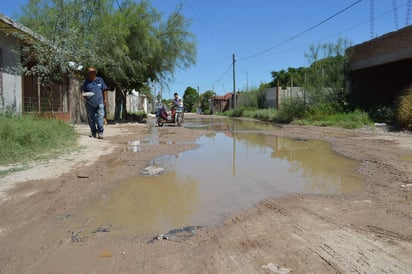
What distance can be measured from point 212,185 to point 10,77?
29.9 ft

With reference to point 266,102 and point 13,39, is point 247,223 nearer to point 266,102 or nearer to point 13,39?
point 13,39

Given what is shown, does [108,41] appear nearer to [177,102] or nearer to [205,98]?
[177,102]

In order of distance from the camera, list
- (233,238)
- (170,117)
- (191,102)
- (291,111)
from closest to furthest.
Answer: (233,238), (170,117), (291,111), (191,102)

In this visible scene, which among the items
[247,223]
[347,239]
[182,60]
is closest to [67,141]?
[247,223]

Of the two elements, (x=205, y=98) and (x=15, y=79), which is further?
(x=205, y=98)

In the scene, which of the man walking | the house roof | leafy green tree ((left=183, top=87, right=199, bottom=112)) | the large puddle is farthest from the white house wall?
leafy green tree ((left=183, top=87, right=199, bottom=112))

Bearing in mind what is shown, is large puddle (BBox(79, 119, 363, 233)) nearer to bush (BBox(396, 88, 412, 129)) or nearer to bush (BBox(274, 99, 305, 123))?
bush (BBox(396, 88, 412, 129))

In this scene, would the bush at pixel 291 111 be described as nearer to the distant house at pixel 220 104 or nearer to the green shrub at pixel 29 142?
the green shrub at pixel 29 142

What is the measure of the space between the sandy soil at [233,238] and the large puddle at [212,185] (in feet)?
0.82

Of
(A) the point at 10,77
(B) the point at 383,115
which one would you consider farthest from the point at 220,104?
(A) the point at 10,77

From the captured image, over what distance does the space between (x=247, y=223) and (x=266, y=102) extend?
30512 mm

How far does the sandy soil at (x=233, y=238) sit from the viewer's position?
97.8 inches

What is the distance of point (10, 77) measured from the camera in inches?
434

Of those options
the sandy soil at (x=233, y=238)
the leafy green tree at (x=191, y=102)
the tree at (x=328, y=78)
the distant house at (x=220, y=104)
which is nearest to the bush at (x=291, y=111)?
the tree at (x=328, y=78)
